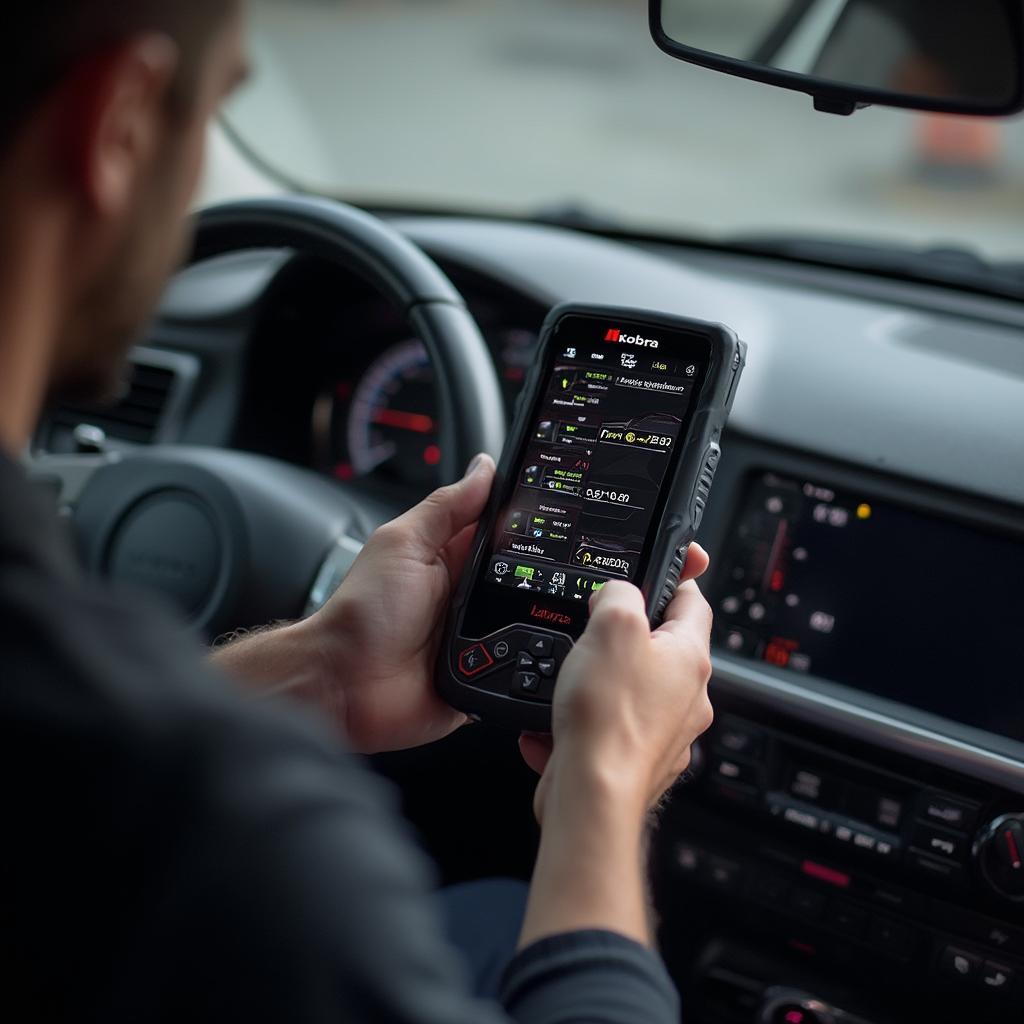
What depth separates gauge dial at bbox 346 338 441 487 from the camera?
7.64 ft

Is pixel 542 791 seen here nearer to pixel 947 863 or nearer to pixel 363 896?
pixel 363 896

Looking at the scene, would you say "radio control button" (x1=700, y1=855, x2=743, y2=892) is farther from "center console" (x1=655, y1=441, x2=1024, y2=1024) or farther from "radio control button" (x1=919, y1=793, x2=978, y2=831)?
"radio control button" (x1=919, y1=793, x2=978, y2=831)

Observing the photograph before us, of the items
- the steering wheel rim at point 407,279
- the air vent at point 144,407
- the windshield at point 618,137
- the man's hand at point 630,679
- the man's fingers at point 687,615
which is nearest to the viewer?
the man's hand at point 630,679

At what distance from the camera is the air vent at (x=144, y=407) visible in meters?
2.44

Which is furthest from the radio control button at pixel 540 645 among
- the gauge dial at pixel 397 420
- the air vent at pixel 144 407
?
the air vent at pixel 144 407

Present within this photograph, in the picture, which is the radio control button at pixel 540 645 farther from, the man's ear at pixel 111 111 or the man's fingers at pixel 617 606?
the man's ear at pixel 111 111

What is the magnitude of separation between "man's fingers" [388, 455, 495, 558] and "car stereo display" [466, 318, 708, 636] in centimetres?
4

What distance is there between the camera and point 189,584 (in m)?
1.98

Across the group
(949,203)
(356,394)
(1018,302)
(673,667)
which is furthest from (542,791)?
(949,203)

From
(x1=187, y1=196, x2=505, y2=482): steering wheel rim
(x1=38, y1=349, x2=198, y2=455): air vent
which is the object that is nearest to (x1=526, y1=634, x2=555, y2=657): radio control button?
(x1=187, y1=196, x2=505, y2=482): steering wheel rim

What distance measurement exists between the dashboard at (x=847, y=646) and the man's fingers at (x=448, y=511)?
1.80ft

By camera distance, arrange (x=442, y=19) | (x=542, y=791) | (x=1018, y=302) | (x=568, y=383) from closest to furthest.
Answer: (x=542, y=791) < (x=568, y=383) < (x=1018, y=302) < (x=442, y=19)

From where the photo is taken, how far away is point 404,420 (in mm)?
2346

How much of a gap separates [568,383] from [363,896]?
3.26 feet
